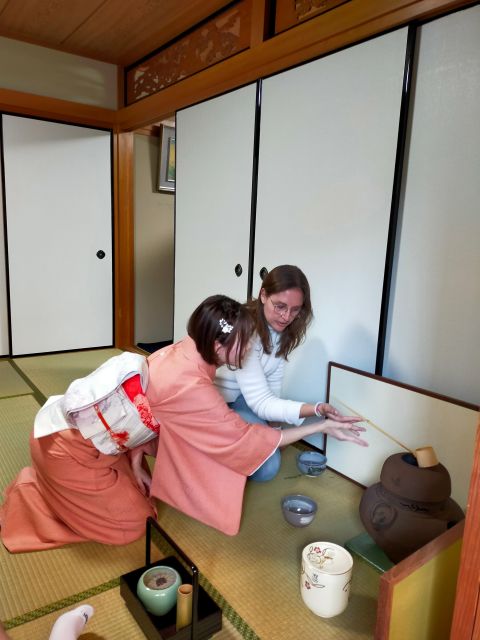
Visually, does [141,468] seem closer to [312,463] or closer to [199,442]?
[199,442]

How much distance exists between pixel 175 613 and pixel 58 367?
2.87 m

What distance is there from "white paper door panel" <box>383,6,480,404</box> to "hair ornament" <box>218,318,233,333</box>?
89cm

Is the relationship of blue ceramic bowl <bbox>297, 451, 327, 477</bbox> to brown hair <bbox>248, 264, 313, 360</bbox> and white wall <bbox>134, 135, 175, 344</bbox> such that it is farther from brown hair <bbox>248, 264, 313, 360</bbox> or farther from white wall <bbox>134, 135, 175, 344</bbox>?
white wall <bbox>134, 135, 175, 344</bbox>

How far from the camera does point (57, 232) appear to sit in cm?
412

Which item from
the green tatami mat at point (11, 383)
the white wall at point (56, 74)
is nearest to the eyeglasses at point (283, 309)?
the green tatami mat at point (11, 383)

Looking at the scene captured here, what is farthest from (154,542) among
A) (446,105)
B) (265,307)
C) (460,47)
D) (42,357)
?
(42,357)

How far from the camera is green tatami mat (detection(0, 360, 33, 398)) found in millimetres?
3197

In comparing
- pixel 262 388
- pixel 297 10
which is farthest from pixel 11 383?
pixel 297 10

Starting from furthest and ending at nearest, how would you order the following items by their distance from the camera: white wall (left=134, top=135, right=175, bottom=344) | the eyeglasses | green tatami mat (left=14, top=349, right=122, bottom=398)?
white wall (left=134, top=135, right=175, bottom=344)
green tatami mat (left=14, top=349, right=122, bottom=398)
the eyeglasses

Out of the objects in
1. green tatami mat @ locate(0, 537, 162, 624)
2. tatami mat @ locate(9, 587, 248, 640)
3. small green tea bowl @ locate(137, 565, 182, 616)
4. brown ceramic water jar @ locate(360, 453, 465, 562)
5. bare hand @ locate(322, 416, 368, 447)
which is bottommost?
green tatami mat @ locate(0, 537, 162, 624)

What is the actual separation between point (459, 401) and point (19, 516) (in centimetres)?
168

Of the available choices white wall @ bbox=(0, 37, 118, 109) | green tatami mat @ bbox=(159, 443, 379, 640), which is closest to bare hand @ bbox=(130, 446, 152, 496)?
green tatami mat @ bbox=(159, 443, 379, 640)

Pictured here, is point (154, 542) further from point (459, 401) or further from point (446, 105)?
point (446, 105)

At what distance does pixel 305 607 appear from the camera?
143 centimetres
